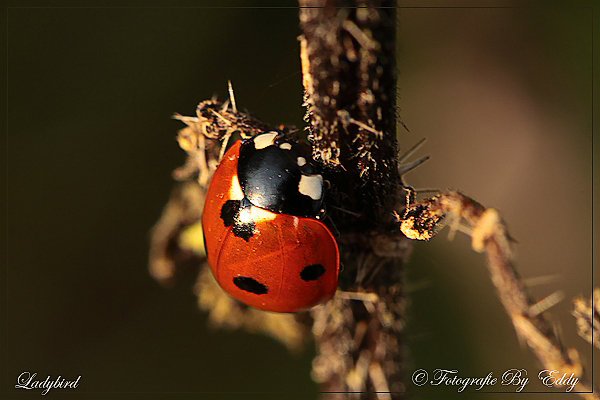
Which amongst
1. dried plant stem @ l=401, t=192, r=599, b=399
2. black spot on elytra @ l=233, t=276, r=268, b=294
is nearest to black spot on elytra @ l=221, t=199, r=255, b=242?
black spot on elytra @ l=233, t=276, r=268, b=294

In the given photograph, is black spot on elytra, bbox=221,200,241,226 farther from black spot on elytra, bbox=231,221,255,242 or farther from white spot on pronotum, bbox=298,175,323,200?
white spot on pronotum, bbox=298,175,323,200

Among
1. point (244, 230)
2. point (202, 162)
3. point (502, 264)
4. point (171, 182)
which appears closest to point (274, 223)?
point (244, 230)

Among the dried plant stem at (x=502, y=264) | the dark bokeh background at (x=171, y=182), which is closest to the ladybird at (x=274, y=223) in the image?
the dried plant stem at (x=502, y=264)

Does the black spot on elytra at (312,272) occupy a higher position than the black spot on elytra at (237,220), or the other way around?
the black spot on elytra at (237,220)

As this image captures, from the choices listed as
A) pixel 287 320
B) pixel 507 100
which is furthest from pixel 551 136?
pixel 287 320

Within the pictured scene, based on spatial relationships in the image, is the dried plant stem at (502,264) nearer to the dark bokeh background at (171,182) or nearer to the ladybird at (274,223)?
the ladybird at (274,223)

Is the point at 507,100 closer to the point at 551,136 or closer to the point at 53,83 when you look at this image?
the point at 551,136

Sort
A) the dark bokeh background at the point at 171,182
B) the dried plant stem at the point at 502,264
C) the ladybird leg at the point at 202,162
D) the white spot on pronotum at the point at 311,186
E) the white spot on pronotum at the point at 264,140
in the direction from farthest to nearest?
1. the dark bokeh background at the point at 171,182
2. the ladybird leg at the point at 202,162
3. the white spot on pronotum at the point at 264,140
4. the white spot on pronotum at the point at 311,186
5. the dried plant stem at the point at 502,264
